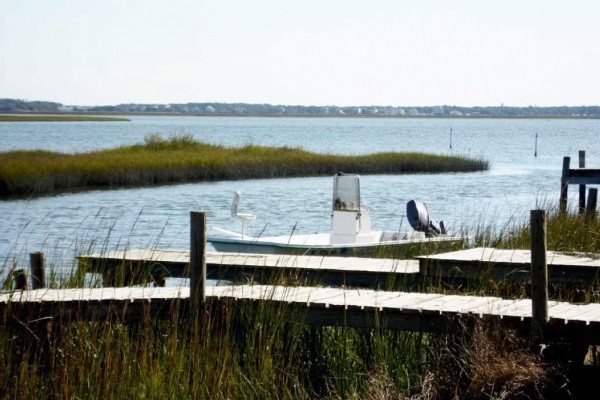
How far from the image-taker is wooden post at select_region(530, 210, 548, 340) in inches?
311

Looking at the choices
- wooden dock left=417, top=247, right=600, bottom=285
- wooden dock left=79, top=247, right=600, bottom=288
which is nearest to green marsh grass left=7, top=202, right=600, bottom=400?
wooden dock left=79, top=247, right=600, bottom=288

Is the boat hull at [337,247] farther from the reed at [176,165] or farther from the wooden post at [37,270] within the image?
the reed at [176,165]

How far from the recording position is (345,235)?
17.3 metres

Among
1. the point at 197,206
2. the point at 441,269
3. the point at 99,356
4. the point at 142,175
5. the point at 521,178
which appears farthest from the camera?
the point at 521,178

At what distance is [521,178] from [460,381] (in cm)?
→ 3915

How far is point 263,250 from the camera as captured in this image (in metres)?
16.3

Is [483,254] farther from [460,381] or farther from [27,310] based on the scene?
[27,310]

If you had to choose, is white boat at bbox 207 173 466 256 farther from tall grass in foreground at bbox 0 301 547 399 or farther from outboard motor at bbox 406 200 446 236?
tall grass in foreground at bbox 0 301 547 399

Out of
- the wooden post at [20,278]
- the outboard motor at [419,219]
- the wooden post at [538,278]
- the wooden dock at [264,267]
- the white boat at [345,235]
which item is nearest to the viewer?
the wooden post at [538,278]

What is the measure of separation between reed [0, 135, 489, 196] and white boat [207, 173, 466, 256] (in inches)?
759

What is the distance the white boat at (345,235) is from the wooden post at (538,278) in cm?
716

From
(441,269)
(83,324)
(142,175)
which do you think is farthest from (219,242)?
(142,175)

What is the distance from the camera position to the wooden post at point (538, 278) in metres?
7.91

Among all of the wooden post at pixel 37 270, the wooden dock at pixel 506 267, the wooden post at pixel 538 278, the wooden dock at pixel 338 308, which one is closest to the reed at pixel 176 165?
the wooden post at pixel 37 270
